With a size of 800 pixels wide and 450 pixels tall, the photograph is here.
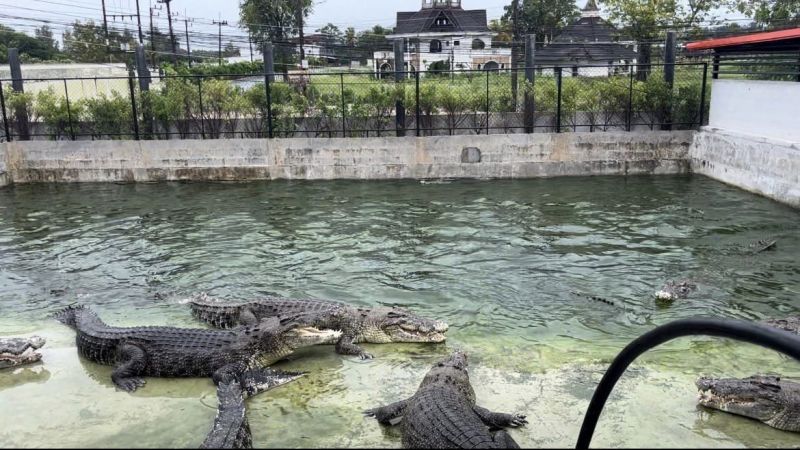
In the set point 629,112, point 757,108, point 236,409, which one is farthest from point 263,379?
point 629,112

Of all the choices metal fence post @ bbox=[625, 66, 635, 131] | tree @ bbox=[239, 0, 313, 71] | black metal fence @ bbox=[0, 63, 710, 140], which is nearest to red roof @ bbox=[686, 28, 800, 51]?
black metal fence @ bbox=[0, 63, 710, 140]

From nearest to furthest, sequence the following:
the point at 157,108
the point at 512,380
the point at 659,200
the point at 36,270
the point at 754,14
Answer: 1. the point at 512,380
2. the point at 36,270
3. the point at 659,200
4. the point at 157,108
5. the point at 754,14

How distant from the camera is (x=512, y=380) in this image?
18.4 feet

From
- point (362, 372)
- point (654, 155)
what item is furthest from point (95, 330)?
point (654, 155)

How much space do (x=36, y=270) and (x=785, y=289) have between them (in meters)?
10.2

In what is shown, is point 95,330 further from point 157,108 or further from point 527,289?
point 157,108

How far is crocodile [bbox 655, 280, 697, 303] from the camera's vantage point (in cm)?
744

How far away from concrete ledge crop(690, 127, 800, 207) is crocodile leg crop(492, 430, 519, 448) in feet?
32.7

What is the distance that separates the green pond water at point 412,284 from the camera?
196 inches

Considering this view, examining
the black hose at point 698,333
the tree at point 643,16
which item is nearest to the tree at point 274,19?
the tree at point 643,16

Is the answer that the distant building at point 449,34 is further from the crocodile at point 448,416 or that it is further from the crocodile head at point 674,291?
the crocodile at point 448,416

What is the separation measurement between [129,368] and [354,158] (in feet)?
33.7

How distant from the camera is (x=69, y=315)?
7234 mm

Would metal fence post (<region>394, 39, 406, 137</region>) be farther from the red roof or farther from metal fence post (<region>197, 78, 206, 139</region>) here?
the red roof
